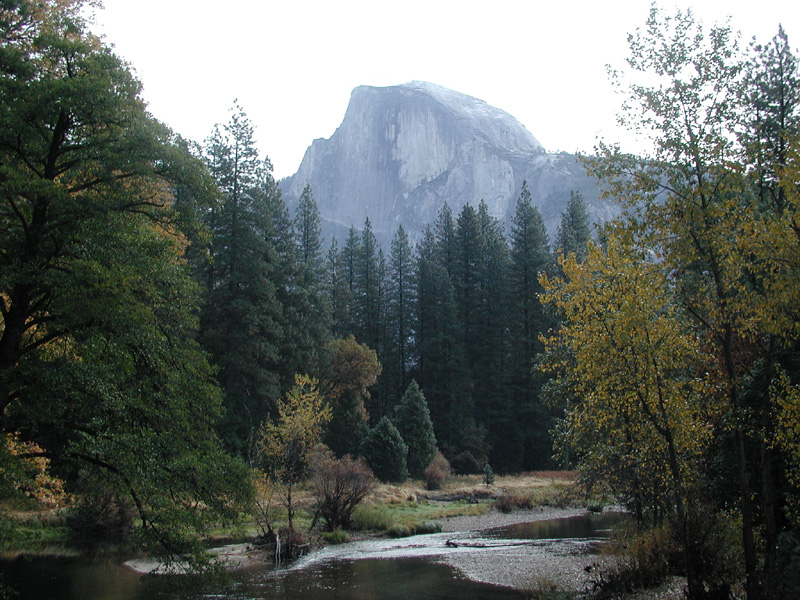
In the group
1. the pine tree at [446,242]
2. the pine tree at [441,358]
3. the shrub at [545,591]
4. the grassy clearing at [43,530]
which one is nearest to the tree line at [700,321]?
the shrub at [545,591]

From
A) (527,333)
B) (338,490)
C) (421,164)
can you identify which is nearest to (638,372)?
(338,490)

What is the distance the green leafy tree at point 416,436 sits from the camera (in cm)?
4059

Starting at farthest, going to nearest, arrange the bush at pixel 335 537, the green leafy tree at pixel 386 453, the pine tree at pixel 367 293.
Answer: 1. the pine tree at pixel 367 293
2. the green leafy tree at pixel 386 453
3. the bush at pixel 335 537

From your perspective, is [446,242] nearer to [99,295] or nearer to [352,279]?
[352,279]

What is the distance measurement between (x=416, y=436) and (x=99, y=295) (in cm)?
3328

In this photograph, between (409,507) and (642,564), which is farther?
(409,507)

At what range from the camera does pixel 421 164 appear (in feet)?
525

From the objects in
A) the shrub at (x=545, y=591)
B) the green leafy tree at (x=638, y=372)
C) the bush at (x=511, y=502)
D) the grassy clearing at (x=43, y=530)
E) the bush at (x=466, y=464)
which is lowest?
the bush at (x=511, y=502)

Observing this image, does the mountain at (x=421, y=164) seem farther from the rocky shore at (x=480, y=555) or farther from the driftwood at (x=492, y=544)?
the rocky shore at (x=480, y=555)

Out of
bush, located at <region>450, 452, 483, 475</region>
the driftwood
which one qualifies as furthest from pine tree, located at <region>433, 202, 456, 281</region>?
the driftwood

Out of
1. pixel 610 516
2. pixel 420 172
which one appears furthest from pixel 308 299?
pixel 420 172

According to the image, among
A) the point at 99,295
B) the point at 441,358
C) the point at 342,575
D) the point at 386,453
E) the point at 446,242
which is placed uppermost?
the point at 446,242

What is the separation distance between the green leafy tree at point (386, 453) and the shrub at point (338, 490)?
12.2 m

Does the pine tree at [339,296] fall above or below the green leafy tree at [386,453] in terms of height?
above
